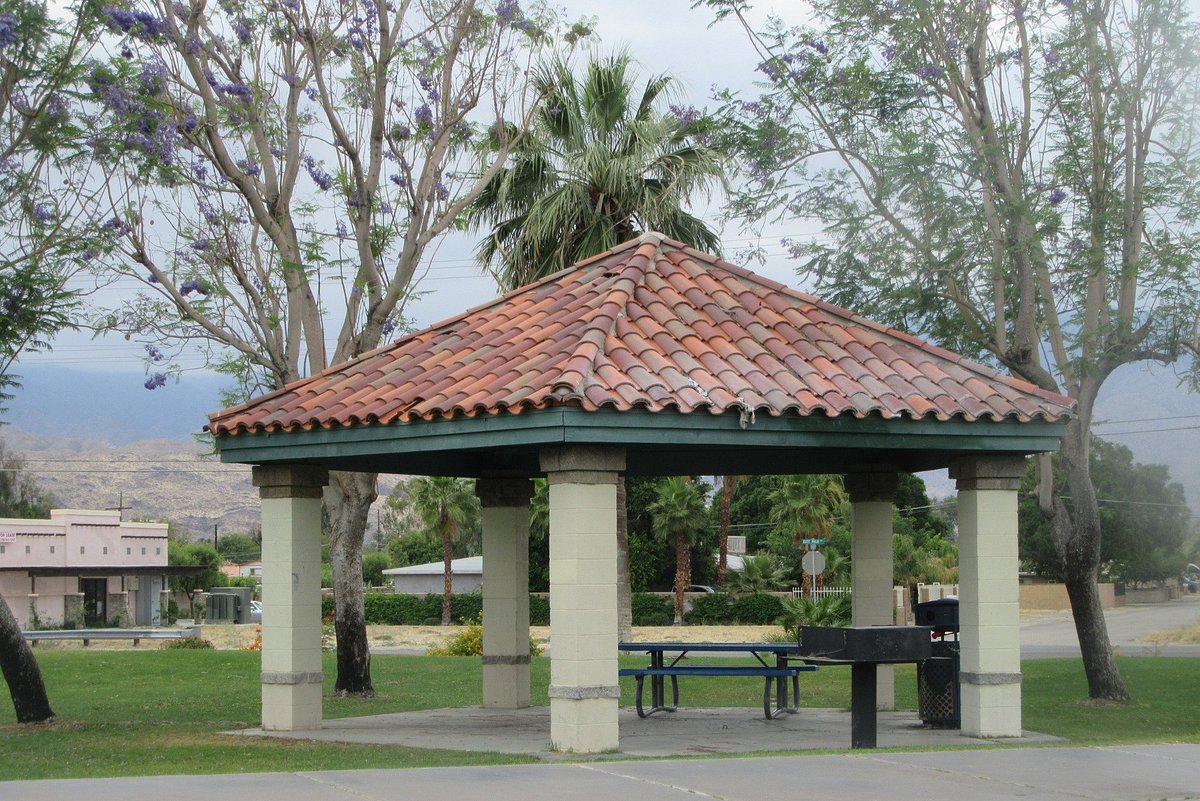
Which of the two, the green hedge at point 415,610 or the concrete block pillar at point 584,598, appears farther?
the green hedge at point 415,610

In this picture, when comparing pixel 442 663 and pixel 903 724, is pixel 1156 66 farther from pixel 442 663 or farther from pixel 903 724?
pixel 442 663

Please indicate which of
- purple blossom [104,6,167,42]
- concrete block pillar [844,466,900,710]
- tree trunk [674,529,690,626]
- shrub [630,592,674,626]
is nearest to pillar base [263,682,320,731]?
concrete block pillar [844,466,900,710]

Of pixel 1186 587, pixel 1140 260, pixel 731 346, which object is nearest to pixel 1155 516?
pixel 1186 587

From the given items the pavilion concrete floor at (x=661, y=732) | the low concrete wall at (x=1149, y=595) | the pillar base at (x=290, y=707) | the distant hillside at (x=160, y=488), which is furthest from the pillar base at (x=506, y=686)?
the distant hillside at (x=160, y=488)

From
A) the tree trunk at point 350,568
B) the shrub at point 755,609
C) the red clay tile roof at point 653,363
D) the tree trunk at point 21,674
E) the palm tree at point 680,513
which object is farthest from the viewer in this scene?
the palm tree at point 680,513

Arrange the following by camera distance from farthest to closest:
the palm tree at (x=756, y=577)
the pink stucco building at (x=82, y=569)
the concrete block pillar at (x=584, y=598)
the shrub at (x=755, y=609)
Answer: the pink stucco building at (x=82, y=569), the palm tree at (x=756, y=577), the shrub at (x=755, y=609), the concrete block pillar at (x=584, y=598)

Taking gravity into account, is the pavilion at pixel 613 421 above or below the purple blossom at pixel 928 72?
below

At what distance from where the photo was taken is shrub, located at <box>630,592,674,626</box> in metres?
51.8

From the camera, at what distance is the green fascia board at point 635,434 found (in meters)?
11.4

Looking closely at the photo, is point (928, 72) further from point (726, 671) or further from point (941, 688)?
point (726, 671)

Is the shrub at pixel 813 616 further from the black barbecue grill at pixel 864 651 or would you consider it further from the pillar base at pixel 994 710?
the black barbecue grill at pixel 864 651

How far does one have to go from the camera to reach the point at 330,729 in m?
14.7

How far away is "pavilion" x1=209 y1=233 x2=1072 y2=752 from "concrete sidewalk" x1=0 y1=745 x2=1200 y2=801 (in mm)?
2015

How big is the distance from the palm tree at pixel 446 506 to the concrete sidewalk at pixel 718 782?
4653cm
